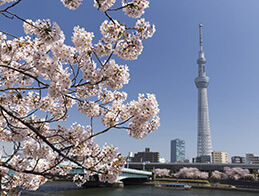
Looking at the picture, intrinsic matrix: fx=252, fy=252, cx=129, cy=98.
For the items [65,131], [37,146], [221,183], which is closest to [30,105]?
[37,146]

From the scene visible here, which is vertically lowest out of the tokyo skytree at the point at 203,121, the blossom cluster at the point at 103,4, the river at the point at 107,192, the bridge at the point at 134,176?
the river at the point at 107,192

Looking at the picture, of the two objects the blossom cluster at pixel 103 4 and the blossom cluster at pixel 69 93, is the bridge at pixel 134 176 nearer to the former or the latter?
the blossom cluster at pixel 69 93

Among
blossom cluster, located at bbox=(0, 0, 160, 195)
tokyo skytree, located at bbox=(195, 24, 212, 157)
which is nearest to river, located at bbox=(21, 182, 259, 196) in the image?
blossom cluster, located at bbox=(0, 0, 160, 195)

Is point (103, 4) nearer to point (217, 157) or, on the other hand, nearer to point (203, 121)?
point (203, 121)

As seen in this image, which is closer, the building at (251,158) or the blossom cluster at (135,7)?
the blossom cluster at (135,7)

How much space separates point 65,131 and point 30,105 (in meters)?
1.32

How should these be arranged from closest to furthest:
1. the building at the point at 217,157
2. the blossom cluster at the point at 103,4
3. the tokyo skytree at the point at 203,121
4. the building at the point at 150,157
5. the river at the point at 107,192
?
1. the blossom cluster at the point at 103,4
2. the river at the point at 107,192
3. the tokyo skytree at the point at 203,121
4. the building at the point at 217,157
5. the building at the point at 150,157

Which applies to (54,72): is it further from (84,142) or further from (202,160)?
(202,160)

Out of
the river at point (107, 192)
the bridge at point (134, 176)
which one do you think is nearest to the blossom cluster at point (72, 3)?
the river at point (107, 192)

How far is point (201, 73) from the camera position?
15838 cm

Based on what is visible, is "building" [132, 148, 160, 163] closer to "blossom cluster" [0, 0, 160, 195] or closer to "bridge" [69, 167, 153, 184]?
"bridge" [69, 167, 153, 184]

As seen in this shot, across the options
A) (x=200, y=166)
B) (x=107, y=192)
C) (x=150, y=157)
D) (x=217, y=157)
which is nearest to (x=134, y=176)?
(x=107, y=192)

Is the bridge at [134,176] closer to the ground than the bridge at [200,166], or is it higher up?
closer to the ground

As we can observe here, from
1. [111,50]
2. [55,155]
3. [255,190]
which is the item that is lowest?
[255,190]
